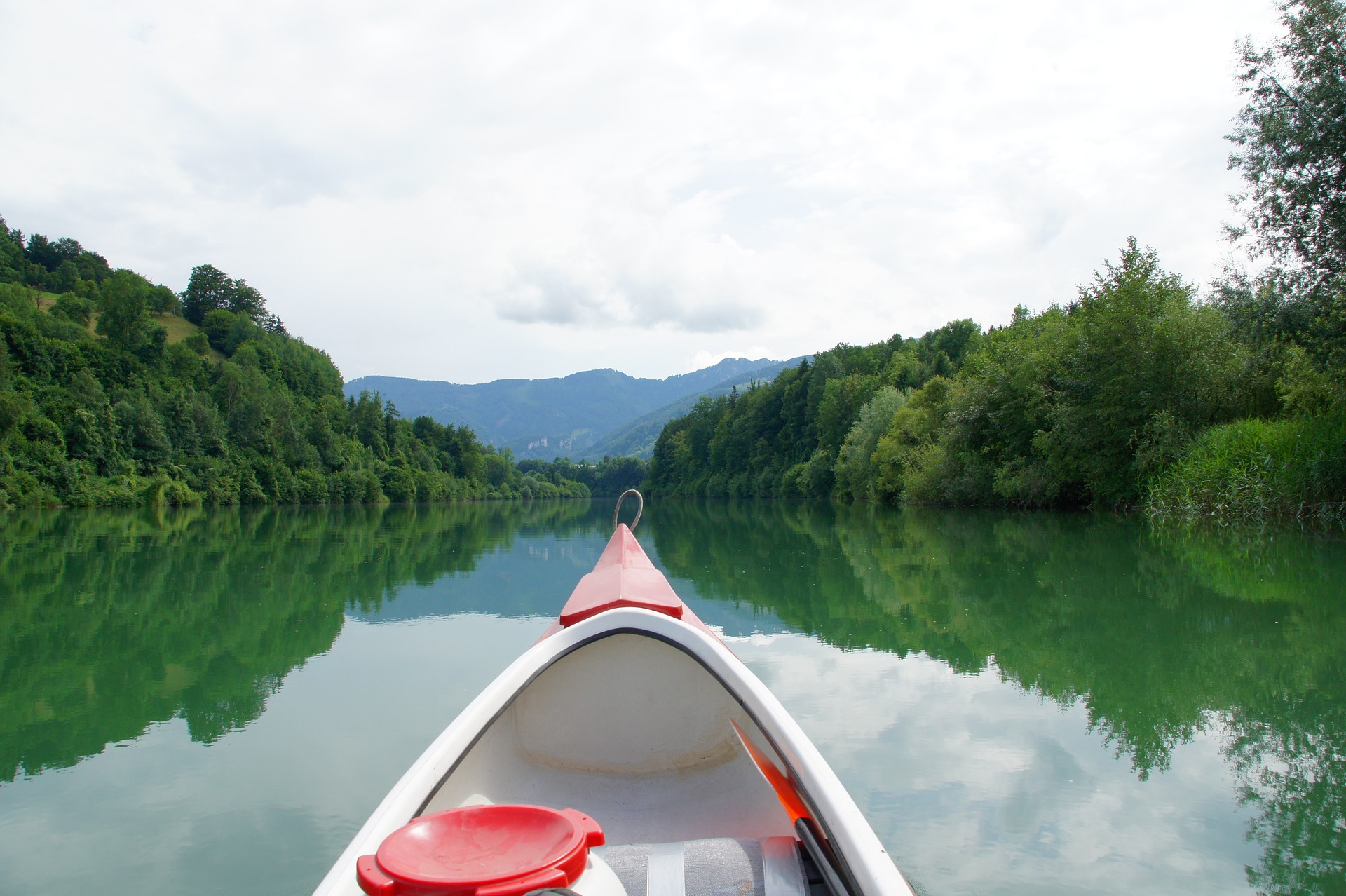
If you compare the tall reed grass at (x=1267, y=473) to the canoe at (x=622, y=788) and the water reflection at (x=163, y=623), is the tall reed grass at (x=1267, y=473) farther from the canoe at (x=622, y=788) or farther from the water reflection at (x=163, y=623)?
the canoe at (x=622, y=788)

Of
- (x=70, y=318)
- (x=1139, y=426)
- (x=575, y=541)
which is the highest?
(x=70, y=318)

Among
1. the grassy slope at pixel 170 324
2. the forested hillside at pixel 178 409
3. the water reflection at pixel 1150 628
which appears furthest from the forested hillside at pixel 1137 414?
the grassy slope at pixel 170 324

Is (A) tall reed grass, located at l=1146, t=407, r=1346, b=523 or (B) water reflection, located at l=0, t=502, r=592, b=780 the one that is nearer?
(B) water reflection, located at l=0, t=502, r=592, b=780

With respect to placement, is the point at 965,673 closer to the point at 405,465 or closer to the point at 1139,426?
the point at 1139,426

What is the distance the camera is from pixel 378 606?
843 centimetres

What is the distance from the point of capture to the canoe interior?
3.01 meters

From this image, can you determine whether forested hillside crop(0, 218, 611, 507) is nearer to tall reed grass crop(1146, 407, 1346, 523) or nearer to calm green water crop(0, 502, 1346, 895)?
calm green water crop(0, 502, 1346, 895)

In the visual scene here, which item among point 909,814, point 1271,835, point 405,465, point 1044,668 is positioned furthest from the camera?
point 405,465

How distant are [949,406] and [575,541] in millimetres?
16688

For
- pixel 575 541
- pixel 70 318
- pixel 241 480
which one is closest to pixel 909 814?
pixel 575 541

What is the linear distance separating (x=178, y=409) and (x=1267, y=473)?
5878 cm

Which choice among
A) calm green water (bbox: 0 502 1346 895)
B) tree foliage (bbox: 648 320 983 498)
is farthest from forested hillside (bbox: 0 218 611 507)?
calm green water (bbox: 0 502 1346 895)

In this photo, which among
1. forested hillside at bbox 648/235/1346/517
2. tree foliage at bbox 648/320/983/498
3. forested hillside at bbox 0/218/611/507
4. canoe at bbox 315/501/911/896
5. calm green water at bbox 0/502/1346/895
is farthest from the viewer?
tree foliage at bbox 648/320/983/498

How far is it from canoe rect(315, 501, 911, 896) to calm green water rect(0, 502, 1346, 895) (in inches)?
25.9
